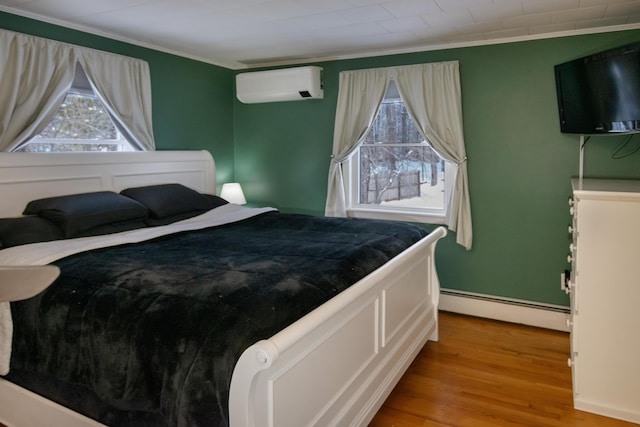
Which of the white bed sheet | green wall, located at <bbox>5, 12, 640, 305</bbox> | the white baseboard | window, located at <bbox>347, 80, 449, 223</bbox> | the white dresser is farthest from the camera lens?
window, located at <bbox>347, 80, 449, 223</bbox>

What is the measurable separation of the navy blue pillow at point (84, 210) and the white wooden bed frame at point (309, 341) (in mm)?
195

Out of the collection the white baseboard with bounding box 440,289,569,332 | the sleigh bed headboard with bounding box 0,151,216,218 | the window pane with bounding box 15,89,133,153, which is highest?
the window pane with bounding box 15,89,133,153

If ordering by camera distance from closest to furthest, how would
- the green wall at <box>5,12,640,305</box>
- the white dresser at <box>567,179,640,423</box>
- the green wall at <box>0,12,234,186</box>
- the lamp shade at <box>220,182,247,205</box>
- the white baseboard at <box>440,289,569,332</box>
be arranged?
the white dresser at <box>567,179,640,423</box> → the green wall at <box>5,12,640,305</box> → the white baseboard at <box>440,289,569,332</box> → the green wall at <box>0,12,234,186</box> → the lamp shade at <box>220,182,247,205</box>

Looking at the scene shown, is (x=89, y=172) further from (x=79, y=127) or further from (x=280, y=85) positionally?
(x=280, y=85)

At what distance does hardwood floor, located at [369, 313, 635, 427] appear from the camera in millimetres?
2451

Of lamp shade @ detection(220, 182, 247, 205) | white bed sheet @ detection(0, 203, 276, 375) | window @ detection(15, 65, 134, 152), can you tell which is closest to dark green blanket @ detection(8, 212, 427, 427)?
white bed sheet @ detection(0, 203, 276, 375)

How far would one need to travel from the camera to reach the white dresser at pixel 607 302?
2.39 m

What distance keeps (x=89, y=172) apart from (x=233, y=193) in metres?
1.48

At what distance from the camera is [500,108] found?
372cm

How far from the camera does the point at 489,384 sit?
2.80m

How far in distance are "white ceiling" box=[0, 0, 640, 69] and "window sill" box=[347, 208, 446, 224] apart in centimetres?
141

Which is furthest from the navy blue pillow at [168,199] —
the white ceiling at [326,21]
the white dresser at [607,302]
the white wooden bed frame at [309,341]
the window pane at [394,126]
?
the white dresser at [607,302]

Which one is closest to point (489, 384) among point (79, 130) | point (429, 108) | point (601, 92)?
point (601, 92)

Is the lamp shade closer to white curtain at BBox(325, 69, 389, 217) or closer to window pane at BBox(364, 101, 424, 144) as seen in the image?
white curtain at BBox(325, 69, 389, 217)
